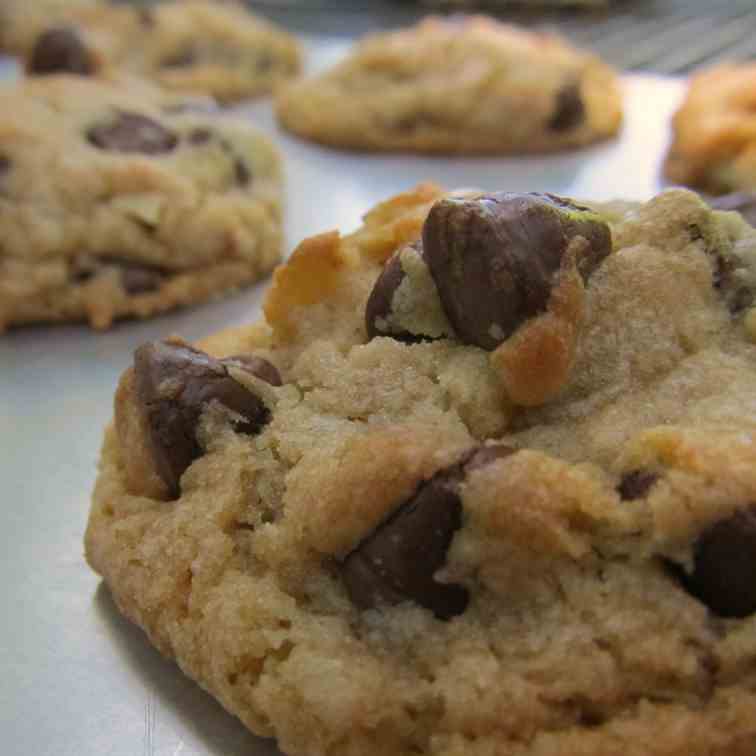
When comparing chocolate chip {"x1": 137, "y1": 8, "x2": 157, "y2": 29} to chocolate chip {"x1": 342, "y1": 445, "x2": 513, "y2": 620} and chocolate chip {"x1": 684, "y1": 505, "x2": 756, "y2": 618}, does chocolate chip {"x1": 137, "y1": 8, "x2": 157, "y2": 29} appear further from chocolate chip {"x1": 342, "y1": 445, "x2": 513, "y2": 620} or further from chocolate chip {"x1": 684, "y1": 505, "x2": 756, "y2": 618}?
chocolate chip {"x1": 684, "y1": 505, "x2": 756, "y2": 618}

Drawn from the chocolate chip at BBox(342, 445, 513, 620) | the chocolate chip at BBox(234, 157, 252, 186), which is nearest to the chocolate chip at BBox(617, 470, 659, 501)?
the chocolate chip at BBox(342, 445, 513, 620)

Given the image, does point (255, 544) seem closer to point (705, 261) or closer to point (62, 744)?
point (62, 744)

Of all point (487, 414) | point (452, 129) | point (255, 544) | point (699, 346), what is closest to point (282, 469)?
point (255, 544)

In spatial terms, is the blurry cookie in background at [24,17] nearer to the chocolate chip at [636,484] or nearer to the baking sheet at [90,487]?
the baking sheet at [90,487]

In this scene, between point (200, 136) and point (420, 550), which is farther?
point (200, 136)

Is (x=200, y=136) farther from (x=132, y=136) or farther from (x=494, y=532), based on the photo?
(x=494, y=532)

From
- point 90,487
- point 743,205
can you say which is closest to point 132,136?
point 90,487

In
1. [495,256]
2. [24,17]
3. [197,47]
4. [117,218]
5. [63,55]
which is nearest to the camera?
[495,256]
